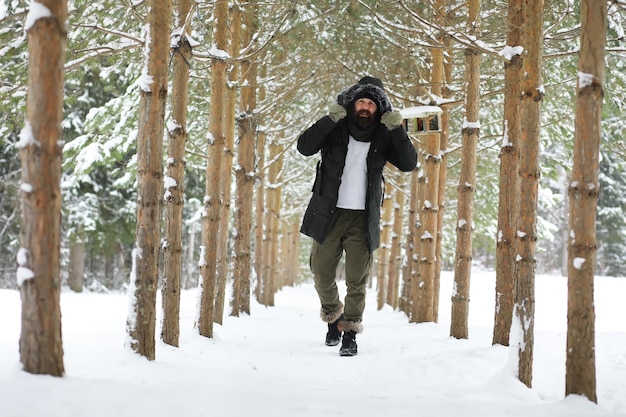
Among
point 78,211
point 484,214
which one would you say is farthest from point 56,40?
point 78,211

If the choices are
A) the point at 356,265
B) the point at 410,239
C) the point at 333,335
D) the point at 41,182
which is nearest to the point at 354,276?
the point at 356,265

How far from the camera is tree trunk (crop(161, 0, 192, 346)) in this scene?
4.70m

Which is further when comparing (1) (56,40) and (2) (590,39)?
(2) (590,39)

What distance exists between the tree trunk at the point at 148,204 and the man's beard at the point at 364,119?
182cm

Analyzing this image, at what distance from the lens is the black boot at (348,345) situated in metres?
4.77

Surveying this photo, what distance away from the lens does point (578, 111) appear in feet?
9.34

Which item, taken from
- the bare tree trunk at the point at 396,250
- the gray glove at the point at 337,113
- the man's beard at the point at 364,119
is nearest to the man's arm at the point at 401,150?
the man's beard at the point at 364,119

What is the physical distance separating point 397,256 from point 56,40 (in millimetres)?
12649

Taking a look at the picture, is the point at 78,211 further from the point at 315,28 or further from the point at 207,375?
the point at 207,375

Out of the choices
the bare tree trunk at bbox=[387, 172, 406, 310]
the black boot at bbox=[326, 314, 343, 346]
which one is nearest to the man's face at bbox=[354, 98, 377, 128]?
the black boot at bbox=[326, 314, 343, 346]

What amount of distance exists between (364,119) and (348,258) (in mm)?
1222

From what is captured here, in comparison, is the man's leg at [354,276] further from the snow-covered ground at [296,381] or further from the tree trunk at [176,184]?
the tree trunk at [176,184]

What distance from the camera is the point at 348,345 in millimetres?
4824

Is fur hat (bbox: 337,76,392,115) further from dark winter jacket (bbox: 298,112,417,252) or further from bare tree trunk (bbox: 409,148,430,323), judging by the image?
bare tree trunk (bbox: 409,148,430,323)
